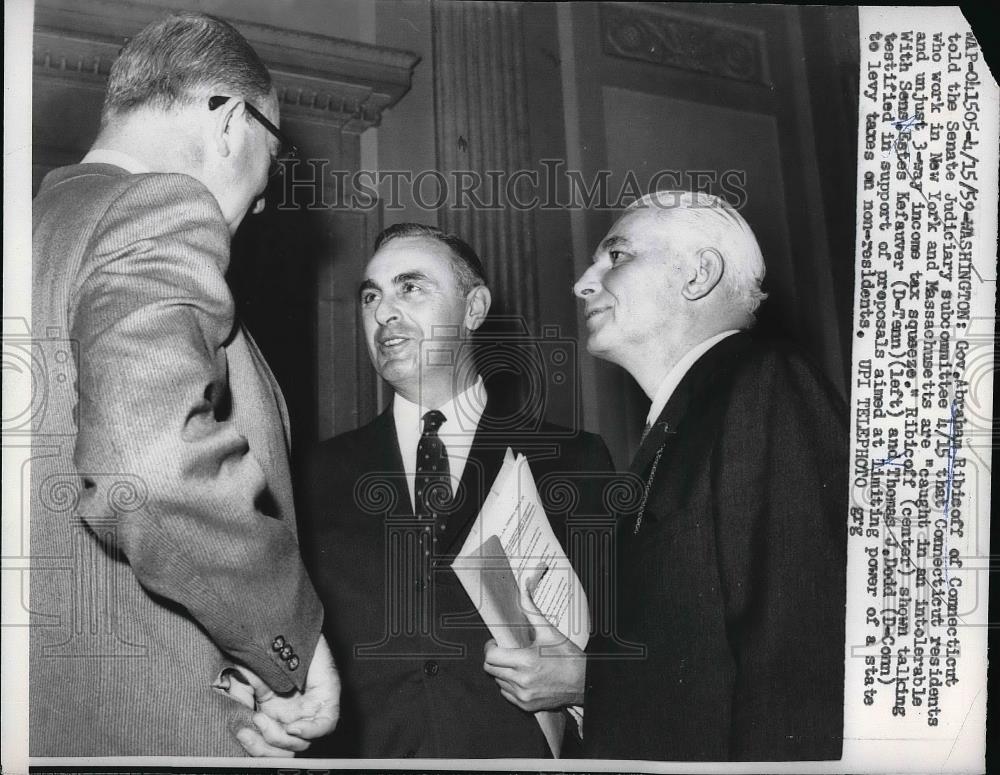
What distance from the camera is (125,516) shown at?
2832 millimetres

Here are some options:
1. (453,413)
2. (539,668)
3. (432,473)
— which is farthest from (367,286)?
(539,668)

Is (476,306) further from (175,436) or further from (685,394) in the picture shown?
(175,436)

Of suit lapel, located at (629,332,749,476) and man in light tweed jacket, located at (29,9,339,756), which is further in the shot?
suit lapel, located at (629,332,749,476)

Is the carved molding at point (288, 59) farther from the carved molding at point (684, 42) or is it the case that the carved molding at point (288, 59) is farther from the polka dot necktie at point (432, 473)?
the polka dot necktie at point (432, 473)

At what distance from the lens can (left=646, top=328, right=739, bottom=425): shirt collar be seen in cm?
329

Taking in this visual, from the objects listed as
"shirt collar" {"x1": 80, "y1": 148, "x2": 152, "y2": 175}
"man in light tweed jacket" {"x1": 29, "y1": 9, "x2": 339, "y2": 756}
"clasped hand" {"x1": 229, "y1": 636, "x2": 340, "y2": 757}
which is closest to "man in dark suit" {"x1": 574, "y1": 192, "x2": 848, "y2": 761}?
"clasped hand" {"x1": 229, "y1": 636, "x2": 340, "y2": 757}

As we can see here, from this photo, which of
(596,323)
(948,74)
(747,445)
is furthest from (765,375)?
(948,74)

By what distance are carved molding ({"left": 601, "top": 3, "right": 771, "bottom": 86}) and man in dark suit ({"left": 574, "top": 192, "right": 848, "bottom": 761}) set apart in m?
0.45

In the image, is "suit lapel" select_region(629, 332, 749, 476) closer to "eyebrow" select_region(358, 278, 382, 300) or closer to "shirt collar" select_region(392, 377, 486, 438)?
"shirt collar" select_region(392, 377, 486, 438)

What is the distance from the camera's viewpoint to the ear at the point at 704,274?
3316 mm

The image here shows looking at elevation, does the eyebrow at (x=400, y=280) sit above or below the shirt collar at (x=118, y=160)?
below

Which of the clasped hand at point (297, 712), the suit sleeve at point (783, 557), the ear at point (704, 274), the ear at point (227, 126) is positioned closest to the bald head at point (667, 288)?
the ear at point (704, 274)

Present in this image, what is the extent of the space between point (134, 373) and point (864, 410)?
6.29 feet

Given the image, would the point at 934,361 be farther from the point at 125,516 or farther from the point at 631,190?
the point at 125,516
